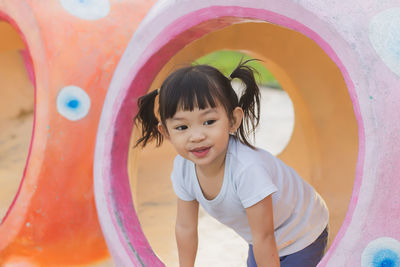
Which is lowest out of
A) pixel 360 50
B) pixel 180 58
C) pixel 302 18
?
pixel 360 50

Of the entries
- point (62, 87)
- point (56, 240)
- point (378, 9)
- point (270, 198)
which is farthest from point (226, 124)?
point (56, 240)

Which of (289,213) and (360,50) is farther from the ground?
(360,50)

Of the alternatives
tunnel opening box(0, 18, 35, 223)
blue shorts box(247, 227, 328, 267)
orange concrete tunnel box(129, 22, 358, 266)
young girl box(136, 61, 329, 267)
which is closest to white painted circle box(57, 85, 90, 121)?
young girl box(136, 61, 329, 267)

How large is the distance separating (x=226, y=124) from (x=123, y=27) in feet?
3.04

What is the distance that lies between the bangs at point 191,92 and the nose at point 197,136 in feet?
0.21

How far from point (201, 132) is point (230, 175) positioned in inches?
6.8

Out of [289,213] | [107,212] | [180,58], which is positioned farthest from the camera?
[180,58]

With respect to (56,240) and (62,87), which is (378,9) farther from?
(56,240)

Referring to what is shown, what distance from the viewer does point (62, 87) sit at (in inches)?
86.5

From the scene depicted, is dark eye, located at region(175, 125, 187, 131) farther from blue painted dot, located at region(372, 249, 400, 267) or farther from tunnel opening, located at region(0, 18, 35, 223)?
tunnel opening, located at region(0, 18, 35, 223)

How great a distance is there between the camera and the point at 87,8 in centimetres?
231

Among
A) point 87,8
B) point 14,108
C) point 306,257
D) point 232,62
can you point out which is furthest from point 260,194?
point 232,62

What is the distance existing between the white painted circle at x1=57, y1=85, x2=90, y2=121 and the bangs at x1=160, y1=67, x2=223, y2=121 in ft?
2.46

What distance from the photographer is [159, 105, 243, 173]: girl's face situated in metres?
1.52
